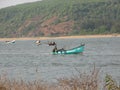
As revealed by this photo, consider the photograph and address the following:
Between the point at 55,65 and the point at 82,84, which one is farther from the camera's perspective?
the point at 55,65

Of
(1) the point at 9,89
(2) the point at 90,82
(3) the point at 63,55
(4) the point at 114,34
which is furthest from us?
(4) the point at 114,34

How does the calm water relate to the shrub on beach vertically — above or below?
below

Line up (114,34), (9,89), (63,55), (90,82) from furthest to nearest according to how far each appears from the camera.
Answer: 1. (114,34)
2. (63,55)
3. (9,89)
4. (90,82)

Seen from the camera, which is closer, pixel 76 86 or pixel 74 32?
pixel 76 86

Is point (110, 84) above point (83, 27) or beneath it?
above

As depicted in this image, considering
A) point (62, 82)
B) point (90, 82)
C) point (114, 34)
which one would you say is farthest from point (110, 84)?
point (114, 34)

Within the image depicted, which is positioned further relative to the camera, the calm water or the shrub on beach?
the calm water

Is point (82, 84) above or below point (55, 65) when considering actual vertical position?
above

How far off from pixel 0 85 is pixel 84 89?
299cm

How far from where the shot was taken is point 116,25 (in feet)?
631

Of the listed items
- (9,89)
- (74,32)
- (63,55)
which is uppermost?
(9,89)

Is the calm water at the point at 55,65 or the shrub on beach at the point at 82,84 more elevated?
the shrub on beach at the point at 82,84

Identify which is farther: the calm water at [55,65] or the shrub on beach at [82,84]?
the calm water at [55,65]

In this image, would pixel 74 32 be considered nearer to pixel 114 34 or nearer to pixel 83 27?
pixel 83 27
